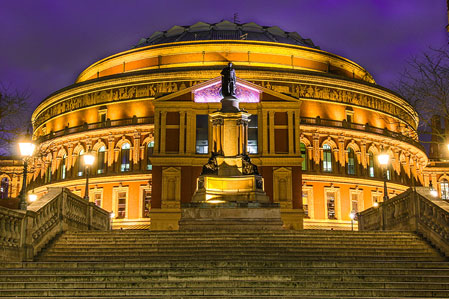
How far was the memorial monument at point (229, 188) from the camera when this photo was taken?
100 feet

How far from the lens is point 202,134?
55531mm

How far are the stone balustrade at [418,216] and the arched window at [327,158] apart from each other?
114 feet

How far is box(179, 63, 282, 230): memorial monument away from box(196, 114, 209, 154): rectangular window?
1956cm

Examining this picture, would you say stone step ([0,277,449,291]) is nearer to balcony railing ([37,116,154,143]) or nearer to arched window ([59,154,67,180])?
balcony railing ([37,116,154,143])

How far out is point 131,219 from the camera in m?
63.1

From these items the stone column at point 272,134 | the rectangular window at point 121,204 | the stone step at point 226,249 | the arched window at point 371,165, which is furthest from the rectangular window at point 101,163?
the stone step at point 226,249

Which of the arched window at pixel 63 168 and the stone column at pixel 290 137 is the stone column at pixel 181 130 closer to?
the stone column at pixel 290 137

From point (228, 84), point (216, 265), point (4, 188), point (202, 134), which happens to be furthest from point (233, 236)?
point (4, 188)

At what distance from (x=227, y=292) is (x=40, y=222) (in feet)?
35.0

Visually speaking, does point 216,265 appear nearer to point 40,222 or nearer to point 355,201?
point 40,222

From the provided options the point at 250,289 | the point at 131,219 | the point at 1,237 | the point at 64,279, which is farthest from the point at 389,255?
the point at 131,219

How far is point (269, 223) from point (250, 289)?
14.4 meters

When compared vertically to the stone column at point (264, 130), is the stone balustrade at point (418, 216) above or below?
below

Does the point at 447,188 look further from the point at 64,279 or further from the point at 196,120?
the point at 64,279
